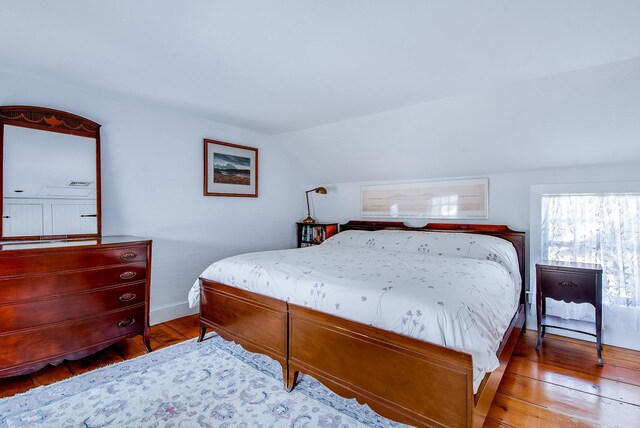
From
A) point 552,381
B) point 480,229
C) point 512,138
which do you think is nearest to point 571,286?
point 552,381

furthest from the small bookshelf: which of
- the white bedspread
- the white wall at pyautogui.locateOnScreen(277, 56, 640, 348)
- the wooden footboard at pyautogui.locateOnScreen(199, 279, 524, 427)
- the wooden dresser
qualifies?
the wooden dresser

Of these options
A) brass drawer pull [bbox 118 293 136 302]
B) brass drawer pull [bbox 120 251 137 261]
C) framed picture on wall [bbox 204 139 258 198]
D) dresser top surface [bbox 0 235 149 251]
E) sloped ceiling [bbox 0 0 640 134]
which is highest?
sloped ceiling [bbox 0 0 640 134]

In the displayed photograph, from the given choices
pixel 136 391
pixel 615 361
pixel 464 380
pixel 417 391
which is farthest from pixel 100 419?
pixel 615 361

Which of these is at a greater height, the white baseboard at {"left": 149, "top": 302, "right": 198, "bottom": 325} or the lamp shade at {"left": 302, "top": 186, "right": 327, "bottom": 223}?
the lamp shade at {"left": 302, "top": 186, "right": 327, "bottom": 223}

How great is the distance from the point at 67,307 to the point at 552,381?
3296mm

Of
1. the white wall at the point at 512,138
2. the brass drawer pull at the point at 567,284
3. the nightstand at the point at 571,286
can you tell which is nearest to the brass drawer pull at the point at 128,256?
the white wall at the point at 512,138

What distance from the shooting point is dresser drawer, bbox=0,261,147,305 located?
1.95 metres

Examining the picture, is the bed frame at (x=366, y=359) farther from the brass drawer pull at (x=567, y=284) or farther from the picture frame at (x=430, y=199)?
the picture frame at (x=430, y=199)

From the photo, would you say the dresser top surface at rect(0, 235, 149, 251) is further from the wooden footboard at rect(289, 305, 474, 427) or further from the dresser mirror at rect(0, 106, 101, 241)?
the wooden footboard at rect(289, 305, 474, 427)

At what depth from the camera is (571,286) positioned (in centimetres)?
252

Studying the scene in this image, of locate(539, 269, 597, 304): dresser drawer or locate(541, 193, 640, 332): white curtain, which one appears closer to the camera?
locate(539, 269, 597, 304): dresser drawer

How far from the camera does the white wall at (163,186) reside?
270 centimetres

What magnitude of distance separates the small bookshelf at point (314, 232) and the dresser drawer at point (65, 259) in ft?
7.60

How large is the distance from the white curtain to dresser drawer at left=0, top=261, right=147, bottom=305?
363 centimetres
